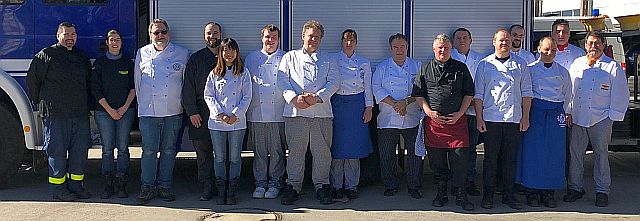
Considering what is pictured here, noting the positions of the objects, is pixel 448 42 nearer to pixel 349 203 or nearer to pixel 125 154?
pixel 349 203

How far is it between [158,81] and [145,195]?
1029 millimetres

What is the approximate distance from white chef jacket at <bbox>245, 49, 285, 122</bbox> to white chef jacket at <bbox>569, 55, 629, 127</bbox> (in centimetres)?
264

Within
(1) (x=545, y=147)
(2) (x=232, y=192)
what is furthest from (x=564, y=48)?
(2) (x=232, y=192)

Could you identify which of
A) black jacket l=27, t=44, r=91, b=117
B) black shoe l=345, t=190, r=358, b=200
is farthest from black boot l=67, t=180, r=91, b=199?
black shoe l=345, t=190, r=358, b=200

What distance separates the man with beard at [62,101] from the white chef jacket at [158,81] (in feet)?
1.63

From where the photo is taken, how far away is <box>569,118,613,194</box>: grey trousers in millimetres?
6652

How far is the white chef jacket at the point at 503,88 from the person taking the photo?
6.43m

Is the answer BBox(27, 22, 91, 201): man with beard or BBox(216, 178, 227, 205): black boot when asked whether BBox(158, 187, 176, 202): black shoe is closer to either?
BBox(216, 178, 227, 205): black boot

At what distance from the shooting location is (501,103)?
646 centimetres

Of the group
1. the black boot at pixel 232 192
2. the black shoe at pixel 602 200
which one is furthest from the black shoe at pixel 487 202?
the black boot at pixel 232 192

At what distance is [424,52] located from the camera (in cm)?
726

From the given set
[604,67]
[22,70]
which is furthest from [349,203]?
[22,70]

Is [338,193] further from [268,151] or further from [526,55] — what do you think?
[526,55]

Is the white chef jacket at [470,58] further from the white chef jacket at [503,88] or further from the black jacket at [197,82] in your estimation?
the black jacket at [197,82]
